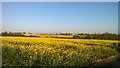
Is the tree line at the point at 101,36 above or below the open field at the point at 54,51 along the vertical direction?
above

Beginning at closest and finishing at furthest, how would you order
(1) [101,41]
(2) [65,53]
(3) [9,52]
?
(3) [9,52]
(2) [65,53]
(1) [101,41]

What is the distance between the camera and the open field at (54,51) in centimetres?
877

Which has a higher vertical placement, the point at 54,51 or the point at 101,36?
the point at 101,36

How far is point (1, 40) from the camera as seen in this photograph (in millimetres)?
9242

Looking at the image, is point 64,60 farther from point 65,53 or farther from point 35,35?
point 35,35

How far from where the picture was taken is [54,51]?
9.36 meters

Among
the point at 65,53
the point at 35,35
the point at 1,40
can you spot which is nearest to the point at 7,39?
the point at 1,40

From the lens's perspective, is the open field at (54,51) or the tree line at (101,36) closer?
the open field at (54,51)

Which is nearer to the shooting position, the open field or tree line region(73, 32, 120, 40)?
the open field

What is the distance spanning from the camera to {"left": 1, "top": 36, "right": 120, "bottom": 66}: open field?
8.77 m

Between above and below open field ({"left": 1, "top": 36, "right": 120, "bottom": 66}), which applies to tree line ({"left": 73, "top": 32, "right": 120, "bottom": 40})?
above

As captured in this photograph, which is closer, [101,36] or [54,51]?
[54,51]

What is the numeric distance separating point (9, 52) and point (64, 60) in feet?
5.53

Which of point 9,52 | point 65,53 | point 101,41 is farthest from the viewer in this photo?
point 101,41
